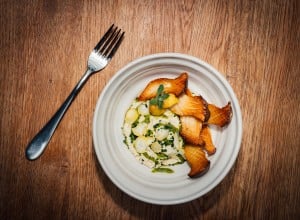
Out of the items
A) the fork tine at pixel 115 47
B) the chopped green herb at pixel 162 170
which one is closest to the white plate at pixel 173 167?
the chopped green herb at pixel 162 170

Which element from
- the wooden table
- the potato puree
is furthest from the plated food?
the wooden table

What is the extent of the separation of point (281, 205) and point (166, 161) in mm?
392

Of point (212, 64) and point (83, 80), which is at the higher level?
point (212, 64)

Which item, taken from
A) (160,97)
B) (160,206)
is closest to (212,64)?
(160,97)

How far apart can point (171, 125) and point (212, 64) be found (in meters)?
0.23

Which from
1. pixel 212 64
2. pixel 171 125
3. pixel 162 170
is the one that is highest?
pixel 212 64

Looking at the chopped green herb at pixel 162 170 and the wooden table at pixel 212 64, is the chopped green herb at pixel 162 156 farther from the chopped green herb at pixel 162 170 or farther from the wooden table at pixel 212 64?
the wooden table at pixel 212 64

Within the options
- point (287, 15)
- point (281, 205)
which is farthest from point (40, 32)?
point (281, 205)

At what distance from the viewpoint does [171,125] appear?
1.24 m

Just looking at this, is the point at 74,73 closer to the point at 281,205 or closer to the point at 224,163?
the point at 224,163

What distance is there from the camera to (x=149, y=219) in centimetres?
129

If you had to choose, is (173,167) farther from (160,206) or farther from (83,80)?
(83,80)

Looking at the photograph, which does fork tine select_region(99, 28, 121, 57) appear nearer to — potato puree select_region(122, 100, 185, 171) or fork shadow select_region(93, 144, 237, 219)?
potato puree select_region(122, 100, 185, 171)

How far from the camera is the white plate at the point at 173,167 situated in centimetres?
117
